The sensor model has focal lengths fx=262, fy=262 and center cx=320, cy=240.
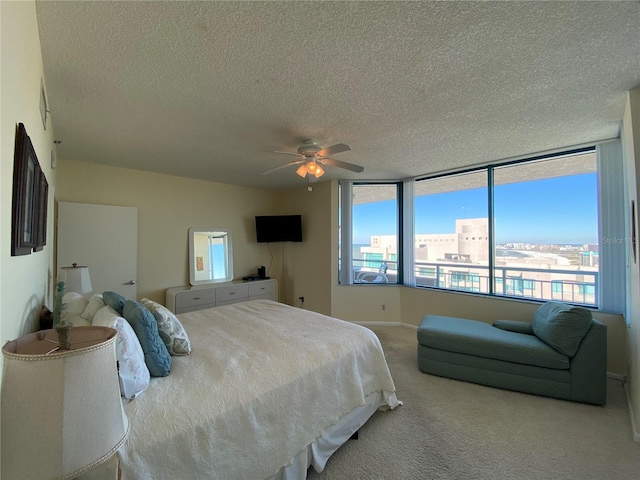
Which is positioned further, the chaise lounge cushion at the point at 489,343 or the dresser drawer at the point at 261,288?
the dresser drawer at the point at 261,288

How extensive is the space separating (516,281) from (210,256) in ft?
15.6

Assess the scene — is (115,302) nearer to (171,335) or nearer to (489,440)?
(171,335)

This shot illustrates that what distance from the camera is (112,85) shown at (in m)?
1.78

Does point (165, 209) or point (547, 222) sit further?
point (165, 209)

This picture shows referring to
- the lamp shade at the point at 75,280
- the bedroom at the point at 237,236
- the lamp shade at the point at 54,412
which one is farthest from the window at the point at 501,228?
the lamp shade at the point at 54,412

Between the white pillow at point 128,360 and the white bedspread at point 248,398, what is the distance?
0.06m

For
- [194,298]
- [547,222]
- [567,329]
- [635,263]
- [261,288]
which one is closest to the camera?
[635,263]

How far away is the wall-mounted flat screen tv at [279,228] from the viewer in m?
4.98

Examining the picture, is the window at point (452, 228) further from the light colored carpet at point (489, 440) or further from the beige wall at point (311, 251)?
the light colored carpet at point (489, 440)

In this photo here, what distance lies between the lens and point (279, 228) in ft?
16.4

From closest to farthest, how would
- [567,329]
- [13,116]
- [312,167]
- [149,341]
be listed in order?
[13,116] < [149,341] < [567,329] < [312,167]

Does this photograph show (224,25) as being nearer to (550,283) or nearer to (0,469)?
(0,469)

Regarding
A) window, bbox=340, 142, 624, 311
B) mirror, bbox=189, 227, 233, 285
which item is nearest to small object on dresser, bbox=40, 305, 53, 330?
mirror, bbox=189, 227, 233, 285

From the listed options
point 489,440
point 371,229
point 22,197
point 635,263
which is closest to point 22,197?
point 22,197
